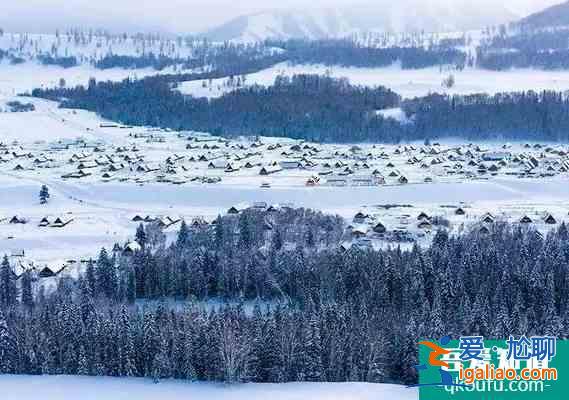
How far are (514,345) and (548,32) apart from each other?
409 ft

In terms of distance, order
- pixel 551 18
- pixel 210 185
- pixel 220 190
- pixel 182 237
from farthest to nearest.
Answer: pixel 551 18 < pixel 210 185 < pixel 220 190 < pixel 182 237

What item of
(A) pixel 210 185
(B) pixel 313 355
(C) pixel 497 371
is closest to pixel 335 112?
(A) pixel 210 185

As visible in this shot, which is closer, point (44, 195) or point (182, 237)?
point (182, 237)

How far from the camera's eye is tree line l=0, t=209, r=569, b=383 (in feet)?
50.3

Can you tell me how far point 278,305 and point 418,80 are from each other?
7662 centimetres

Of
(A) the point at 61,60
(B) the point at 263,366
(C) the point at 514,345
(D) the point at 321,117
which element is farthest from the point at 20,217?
(A) the point at 61,60

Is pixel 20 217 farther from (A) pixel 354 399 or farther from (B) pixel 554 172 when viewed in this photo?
(B) pixel 554 172

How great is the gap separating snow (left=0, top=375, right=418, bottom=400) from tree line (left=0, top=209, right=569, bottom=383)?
0.32m

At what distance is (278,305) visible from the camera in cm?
1902

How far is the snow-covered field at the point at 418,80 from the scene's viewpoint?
8138 centimetres

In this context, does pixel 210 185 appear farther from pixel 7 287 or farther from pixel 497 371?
pixel 497 371

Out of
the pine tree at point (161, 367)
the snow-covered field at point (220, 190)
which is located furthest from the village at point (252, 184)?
the pine tree at point (161, 367)

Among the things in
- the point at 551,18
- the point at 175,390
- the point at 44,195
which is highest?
the point at 551,18

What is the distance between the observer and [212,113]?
71062 millimetres
